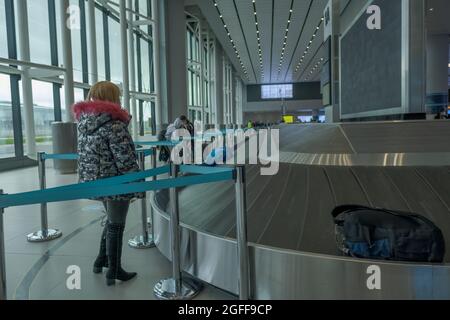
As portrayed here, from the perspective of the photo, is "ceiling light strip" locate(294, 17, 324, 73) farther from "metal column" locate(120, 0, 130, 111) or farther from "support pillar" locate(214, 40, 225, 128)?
"metal column" locate(120, 0, 130, 111)

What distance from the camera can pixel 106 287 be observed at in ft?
9.20

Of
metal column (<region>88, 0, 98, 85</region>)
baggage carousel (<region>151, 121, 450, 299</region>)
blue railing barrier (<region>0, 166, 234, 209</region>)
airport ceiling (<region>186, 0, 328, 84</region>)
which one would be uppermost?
airport ceiling (<region>186, 0, 328, 84</region>)

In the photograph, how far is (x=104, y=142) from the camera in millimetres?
2701

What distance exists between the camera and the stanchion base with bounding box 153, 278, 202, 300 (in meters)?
2.62

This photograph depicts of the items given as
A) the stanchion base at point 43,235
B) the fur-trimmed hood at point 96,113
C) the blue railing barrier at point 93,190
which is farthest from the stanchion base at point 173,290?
the stanchion base at point 43,235

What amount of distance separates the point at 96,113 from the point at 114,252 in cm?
106

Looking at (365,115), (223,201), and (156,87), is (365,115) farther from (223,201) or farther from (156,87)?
(156,87)

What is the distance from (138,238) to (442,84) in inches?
853

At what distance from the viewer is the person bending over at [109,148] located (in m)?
2.68

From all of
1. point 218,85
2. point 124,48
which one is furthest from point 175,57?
point 218,85

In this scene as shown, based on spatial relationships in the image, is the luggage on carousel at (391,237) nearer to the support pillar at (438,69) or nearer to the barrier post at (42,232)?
the barrier post at (42,232)

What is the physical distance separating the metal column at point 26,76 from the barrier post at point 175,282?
8.25 metres

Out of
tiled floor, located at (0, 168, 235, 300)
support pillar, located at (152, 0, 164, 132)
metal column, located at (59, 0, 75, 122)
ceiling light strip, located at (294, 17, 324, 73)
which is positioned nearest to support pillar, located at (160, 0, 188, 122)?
support pillar, located at (152, 0, 164, 132)

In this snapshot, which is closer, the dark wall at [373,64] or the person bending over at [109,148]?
the person bending over at [109,148]
